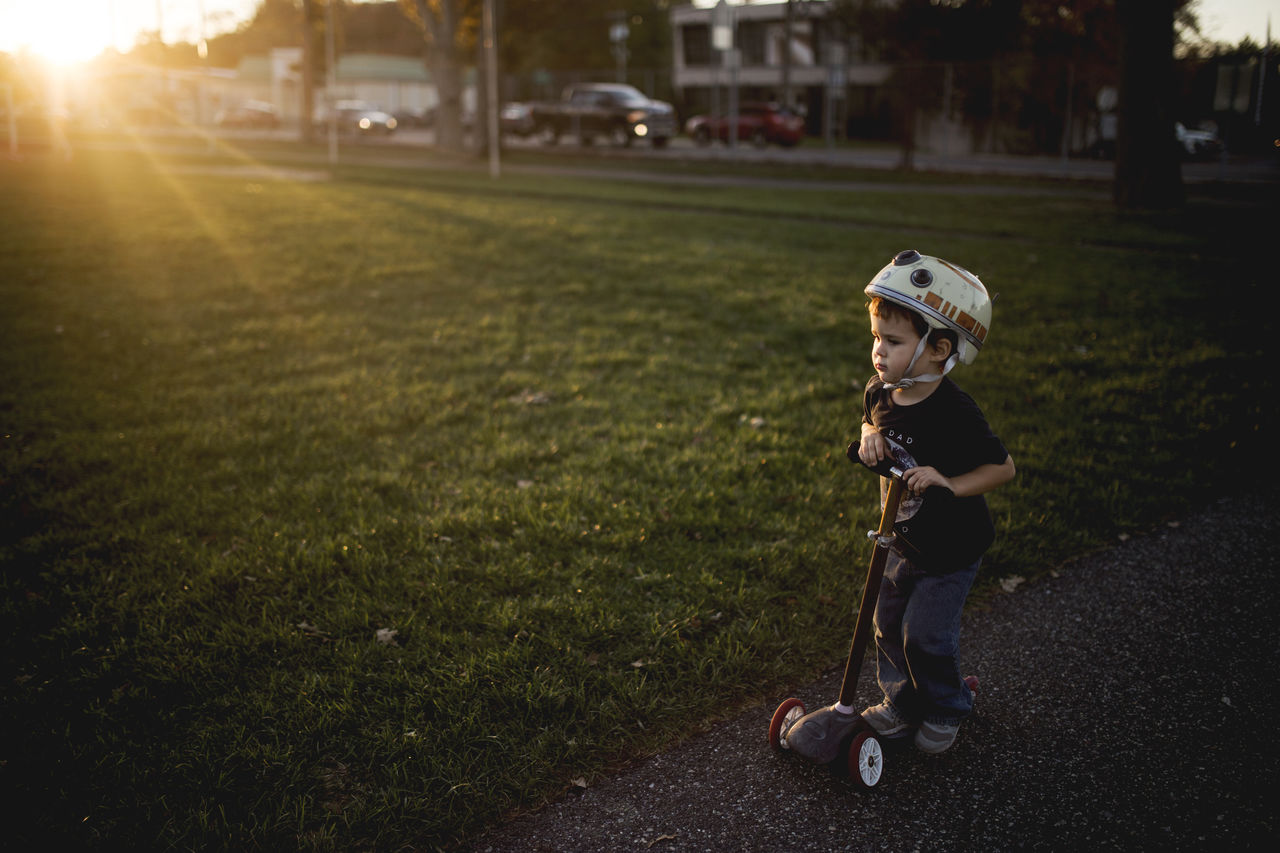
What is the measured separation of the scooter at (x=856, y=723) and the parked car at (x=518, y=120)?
3454 centimetres

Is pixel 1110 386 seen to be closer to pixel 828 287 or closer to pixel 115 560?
pixel 828 287

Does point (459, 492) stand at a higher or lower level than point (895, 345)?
lower

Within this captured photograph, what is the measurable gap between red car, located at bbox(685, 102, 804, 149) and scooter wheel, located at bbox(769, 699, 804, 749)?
99.0ft

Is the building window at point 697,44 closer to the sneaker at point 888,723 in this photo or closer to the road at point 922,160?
the road at point 922,160

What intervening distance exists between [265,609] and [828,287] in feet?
22.3

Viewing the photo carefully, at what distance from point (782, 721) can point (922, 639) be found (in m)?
0.51

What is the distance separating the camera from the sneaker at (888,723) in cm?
270

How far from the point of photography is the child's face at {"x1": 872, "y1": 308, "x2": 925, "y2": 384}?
2.29 m

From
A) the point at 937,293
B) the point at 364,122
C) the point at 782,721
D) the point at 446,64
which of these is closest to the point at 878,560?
the point at 782,721

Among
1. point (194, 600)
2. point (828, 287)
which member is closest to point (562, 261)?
point (828, 287)

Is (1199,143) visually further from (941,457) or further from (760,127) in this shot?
(941,457)

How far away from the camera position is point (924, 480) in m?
2.27

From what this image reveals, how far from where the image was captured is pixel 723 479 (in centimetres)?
454

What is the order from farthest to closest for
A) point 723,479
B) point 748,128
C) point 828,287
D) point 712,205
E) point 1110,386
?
1. point 748,128
2. point 712,205
3. point 828,287
4. point 1110,386
5. point 723,479
